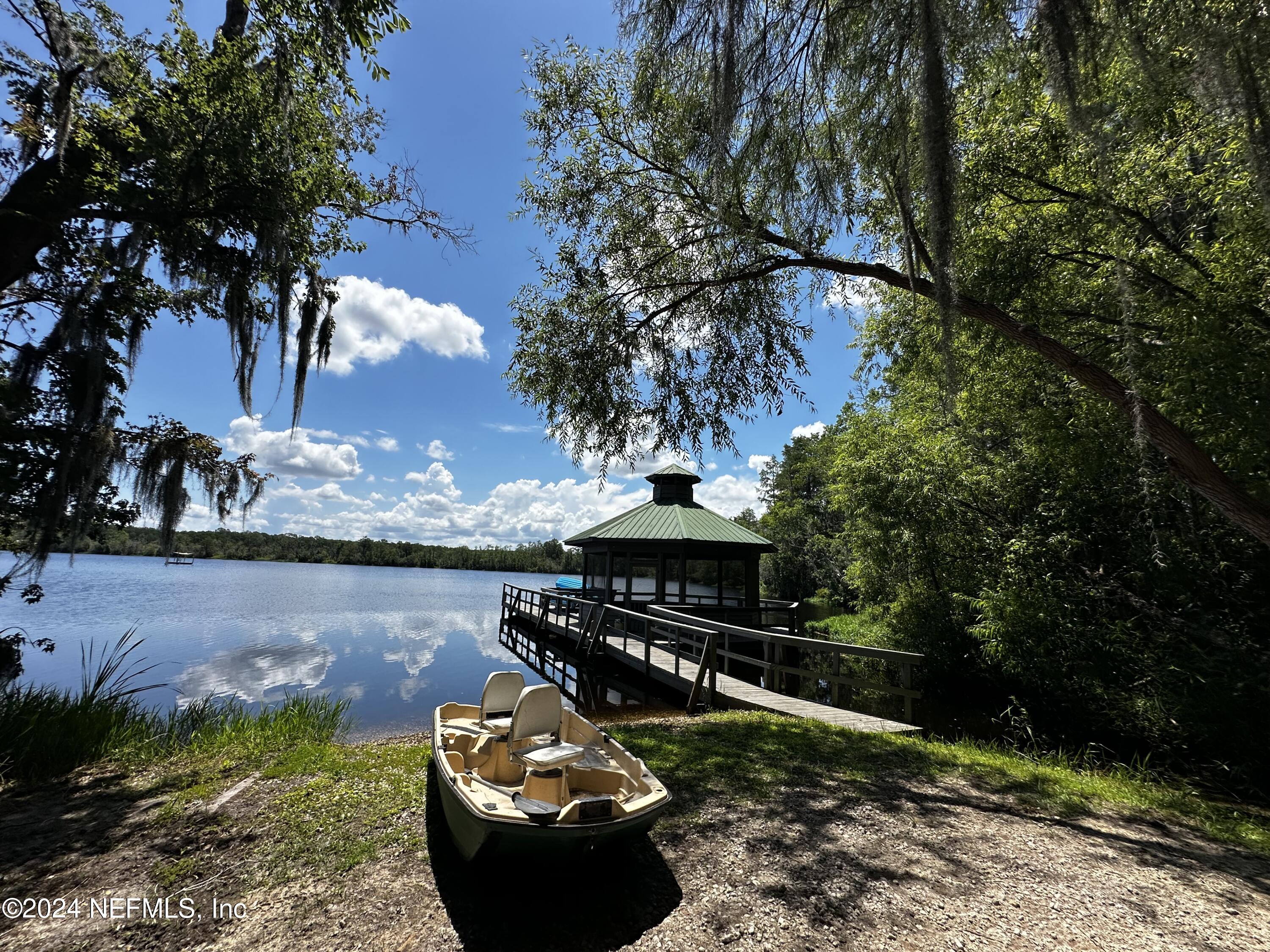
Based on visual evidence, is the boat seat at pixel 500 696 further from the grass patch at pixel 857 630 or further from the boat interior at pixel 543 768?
the grass patch at pixel 857 630

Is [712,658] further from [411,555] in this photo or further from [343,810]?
[411,555]

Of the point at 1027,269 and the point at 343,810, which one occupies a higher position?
the point at 1027,269

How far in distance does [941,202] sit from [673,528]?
38.3 feet

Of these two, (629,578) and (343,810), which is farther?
(629,578)

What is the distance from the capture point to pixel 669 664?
35.1ft

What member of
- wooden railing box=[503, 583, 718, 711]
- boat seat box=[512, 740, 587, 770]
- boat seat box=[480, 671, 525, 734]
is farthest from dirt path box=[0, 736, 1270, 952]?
wooden railing box=[503, 583, 718, 711]

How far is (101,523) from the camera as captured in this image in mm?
5625

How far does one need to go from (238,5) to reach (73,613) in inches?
1025

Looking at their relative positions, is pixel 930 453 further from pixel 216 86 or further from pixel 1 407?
pixel 1 407

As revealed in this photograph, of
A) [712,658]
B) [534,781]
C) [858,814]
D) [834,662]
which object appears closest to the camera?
[534,781]

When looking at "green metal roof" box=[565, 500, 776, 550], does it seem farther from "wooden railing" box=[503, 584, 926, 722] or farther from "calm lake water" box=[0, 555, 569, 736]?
"calm lake water" box=[0, 555, 569, 736]

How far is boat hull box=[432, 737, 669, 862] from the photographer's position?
2.88m

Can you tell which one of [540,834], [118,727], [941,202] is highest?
[941,202]

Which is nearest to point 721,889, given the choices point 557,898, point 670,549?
point 557,898
